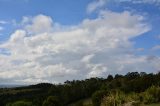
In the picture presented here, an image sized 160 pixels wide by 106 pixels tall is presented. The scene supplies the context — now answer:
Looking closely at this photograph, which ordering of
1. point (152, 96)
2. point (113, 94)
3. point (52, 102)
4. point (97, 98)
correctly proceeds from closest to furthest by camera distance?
point (152, 96) → point (113, 94) → point (97, 98) → point (52, 102)

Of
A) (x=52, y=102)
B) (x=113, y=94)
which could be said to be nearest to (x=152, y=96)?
(x=113, y=94)

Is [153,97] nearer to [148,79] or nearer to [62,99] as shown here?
[148,79]

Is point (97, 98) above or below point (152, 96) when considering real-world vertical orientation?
above

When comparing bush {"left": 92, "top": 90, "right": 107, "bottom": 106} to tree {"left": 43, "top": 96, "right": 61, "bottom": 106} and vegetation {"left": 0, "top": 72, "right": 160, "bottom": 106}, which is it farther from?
tree {"left": 43, "top": 96, "right": 61, "bottom": 106}

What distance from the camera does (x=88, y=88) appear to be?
151 meters

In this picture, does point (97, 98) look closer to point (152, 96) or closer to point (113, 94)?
point (113, 94)

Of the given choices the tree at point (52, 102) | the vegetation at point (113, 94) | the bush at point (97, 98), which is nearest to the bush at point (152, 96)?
the vegetation at point (113, 94)

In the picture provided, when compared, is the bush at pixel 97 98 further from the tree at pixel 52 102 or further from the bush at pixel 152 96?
the bush at pixel 152 96

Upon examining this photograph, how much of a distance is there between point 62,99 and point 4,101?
36394mm

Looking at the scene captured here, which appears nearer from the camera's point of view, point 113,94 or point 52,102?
point 113,94

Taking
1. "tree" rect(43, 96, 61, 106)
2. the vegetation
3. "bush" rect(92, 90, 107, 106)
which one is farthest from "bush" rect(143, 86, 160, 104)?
"tree" rect(43, 96, 61, 106)

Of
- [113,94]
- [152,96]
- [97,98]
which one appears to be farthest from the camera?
[97,98]

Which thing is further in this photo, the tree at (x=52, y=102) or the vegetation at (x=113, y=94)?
the tree at (x=52, y=102)

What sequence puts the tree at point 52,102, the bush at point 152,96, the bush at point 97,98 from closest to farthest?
the bush at point 152,96, the bush at point 97,98, the tree at point 52,102
